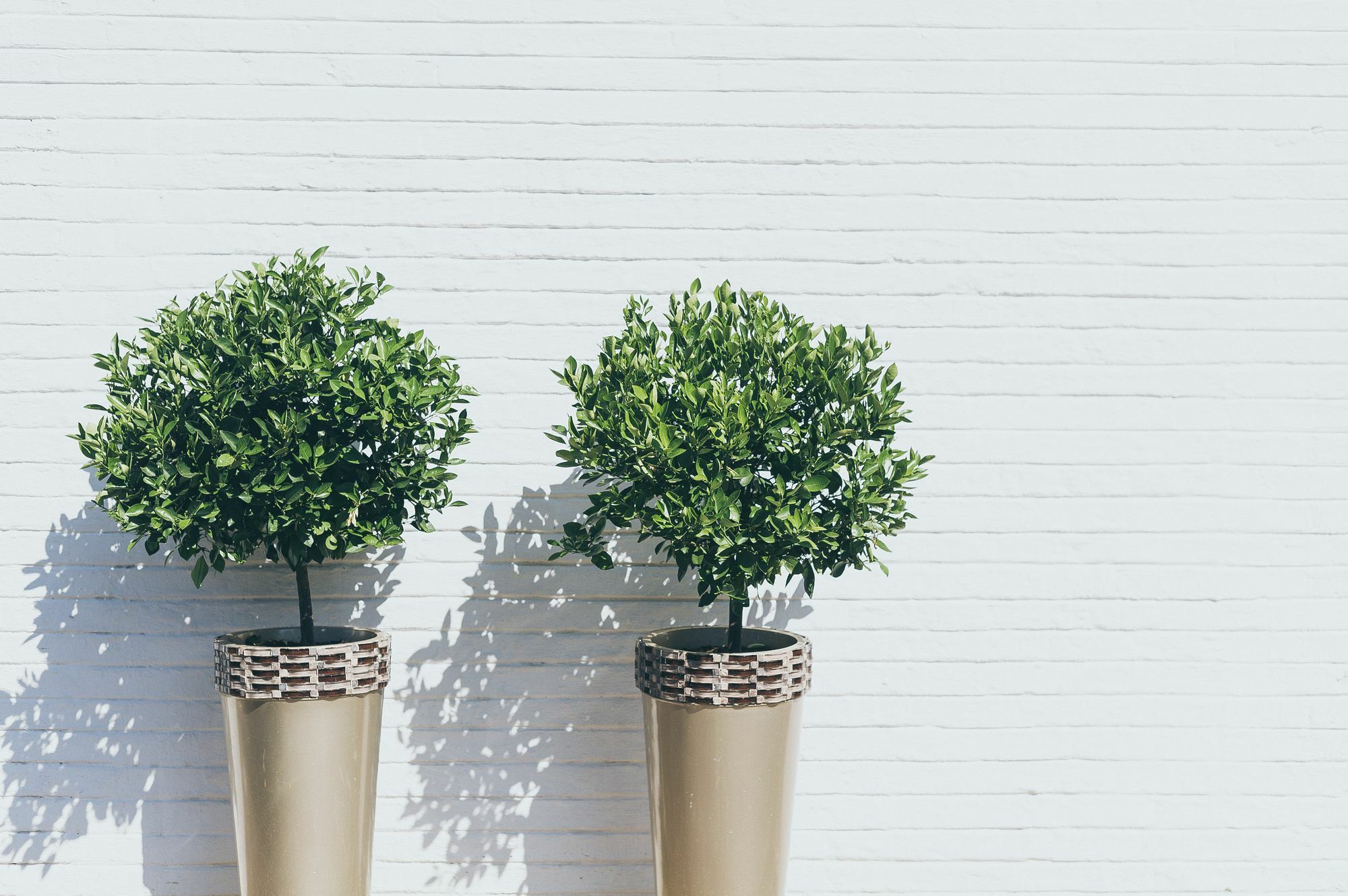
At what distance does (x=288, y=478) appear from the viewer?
2.29 metres

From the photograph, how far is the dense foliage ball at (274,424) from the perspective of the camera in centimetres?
227

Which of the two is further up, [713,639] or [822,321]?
[822,321]

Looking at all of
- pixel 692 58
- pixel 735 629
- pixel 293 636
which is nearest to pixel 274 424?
pixel 293 636

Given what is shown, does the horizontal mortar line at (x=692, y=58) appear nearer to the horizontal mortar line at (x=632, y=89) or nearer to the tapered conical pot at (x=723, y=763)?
the horizontal mortar line at (x=632, y=89)

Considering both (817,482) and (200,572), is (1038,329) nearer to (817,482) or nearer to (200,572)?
(817,482)

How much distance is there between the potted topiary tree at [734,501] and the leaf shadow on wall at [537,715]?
0.44 m

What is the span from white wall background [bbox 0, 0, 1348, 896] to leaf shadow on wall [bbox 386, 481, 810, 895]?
1 centimetres

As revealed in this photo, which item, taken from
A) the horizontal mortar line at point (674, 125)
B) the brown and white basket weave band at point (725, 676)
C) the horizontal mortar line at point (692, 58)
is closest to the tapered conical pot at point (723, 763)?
the brown and white basket weave band at point (725, 676)

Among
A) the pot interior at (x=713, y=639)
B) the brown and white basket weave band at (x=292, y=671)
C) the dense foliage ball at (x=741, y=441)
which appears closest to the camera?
the dense foliage ball at (x=741, y=441)

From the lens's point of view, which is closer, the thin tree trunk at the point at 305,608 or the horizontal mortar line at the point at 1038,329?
the thin tree trunk at the point at 305,608

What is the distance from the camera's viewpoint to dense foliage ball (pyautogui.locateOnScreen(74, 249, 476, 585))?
2271 millimetres

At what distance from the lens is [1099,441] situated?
9.46 ft

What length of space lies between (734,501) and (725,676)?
0.40m

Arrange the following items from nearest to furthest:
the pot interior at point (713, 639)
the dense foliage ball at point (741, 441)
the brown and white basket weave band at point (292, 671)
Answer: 1. the dense foliage ball at point (741, 441)
2. the brown and white basket weave band at point (292, 671)
3. the pot interior at point (713, 639)
